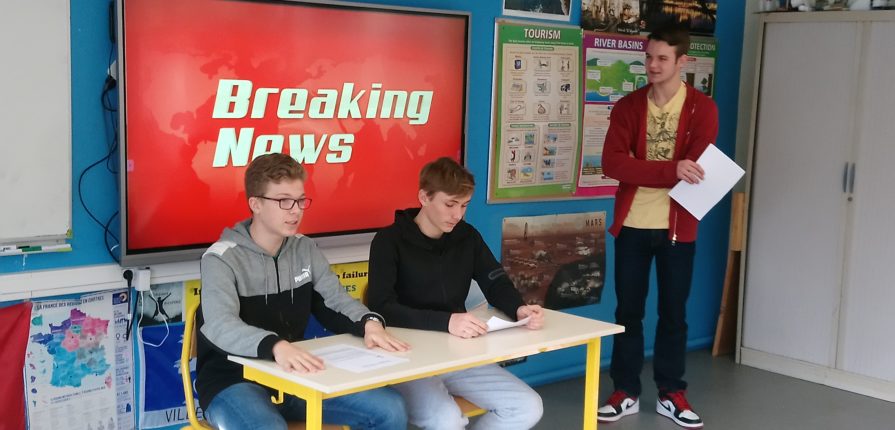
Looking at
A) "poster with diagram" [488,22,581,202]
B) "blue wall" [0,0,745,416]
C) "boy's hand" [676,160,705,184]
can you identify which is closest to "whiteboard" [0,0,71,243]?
"blue wall" [0,0,745,416]

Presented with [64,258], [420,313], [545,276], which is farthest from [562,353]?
[64,258]

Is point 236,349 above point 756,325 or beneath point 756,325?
above

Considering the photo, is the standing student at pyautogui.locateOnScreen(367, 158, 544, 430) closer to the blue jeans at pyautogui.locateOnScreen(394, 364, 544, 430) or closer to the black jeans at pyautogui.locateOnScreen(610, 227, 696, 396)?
the blue jeans at pyautogui.locateOnScreen(394, 364, 544, 430)

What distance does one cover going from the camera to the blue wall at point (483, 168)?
310 cm

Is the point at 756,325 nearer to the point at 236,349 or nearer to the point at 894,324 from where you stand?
the point at 894,324

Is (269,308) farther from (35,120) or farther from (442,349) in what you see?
(35,120)

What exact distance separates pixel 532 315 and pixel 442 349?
1.27ft

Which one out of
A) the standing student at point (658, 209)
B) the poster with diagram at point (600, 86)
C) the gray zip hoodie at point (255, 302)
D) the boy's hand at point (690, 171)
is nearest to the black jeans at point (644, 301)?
the standing student at point (658, 209)

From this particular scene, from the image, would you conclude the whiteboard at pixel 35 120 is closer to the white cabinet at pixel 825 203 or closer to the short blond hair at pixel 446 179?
the short blond hair at pixel 446 179

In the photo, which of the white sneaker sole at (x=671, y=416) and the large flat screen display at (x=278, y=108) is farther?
the white sneaker sole at (x=671, y=416)

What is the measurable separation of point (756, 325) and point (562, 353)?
115cm

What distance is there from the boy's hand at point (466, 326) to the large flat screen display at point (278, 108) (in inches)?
38.2

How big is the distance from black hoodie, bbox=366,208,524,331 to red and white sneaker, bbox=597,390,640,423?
4.08 feet

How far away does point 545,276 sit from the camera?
15.2 ft
